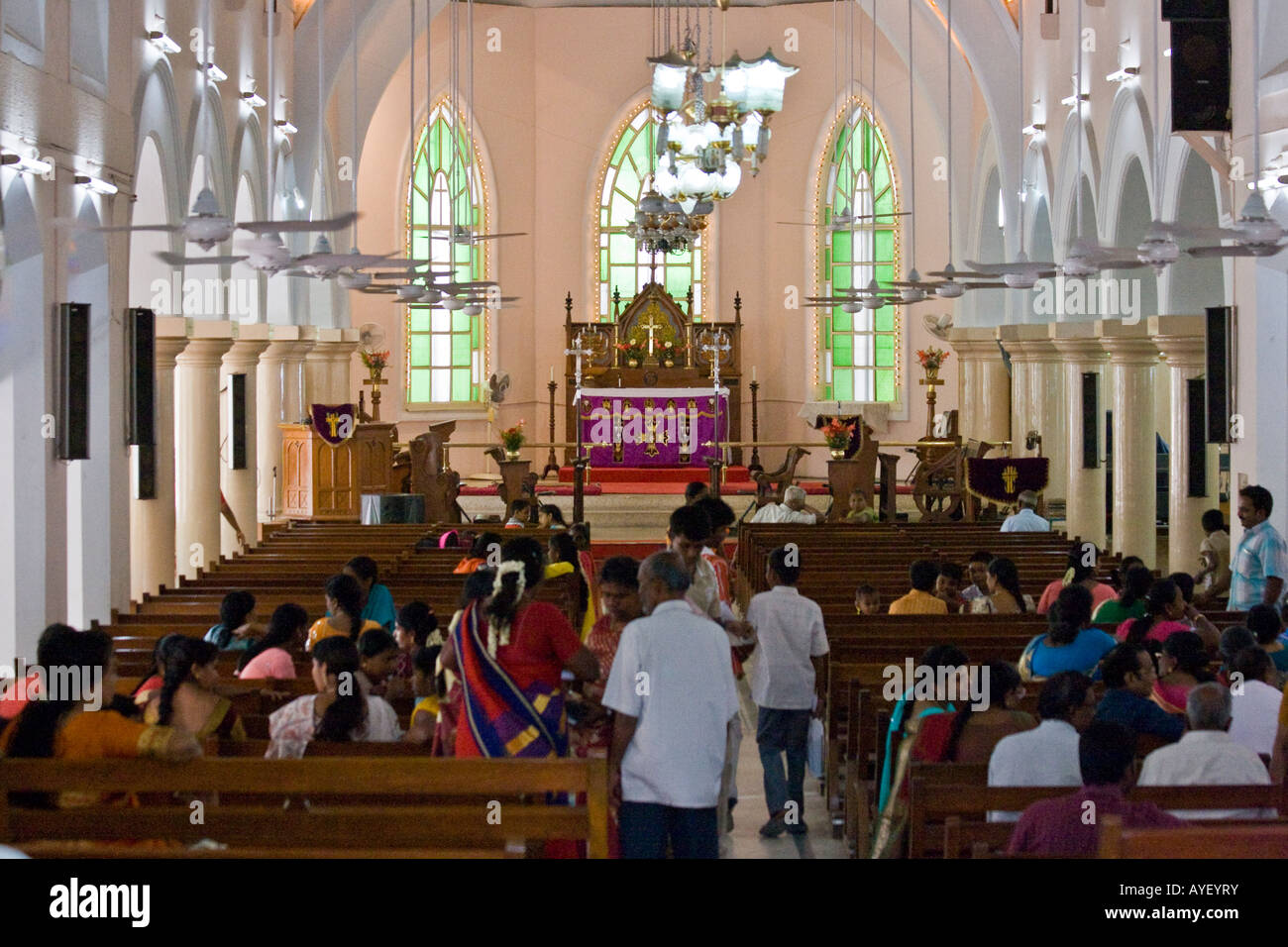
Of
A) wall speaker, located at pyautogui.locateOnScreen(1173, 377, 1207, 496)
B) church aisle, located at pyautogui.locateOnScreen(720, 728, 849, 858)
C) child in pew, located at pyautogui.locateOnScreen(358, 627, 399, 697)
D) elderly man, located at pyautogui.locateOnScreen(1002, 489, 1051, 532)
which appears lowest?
church aisle, located at pyautogui.locateOnScreen(720, 728, 849, 858)

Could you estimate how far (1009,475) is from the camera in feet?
56.4

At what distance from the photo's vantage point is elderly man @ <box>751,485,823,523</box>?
1456 centimetres

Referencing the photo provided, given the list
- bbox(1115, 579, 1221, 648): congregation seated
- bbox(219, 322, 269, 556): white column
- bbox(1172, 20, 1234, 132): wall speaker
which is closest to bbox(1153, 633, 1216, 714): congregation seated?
bbox(1115, 579, 1221, 648): congregation seated

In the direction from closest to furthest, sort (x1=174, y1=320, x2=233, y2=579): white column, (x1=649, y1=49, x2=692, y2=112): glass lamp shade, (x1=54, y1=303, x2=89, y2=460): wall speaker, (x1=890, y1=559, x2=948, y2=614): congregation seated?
(x1=890, y1=559, x2=948, y2=614): congregation seated < (x1=54, y1=303, x2=89, y2=460): wall speaker < (x1=174, y1=320, x2=233, y2=579): white column < (x1=649, y1=49, x2=692, y2=112): glass lamp shade

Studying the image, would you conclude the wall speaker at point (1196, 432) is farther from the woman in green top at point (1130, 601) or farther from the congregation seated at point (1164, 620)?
the congregation seated at point (1164, 620)

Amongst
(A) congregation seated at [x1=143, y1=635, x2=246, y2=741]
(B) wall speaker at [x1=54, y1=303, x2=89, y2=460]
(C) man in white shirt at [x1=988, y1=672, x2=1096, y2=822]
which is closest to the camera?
(C) man in white shirt at [x1=988, y1=672, x2=1096, y2=822]

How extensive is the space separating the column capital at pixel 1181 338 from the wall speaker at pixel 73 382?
8515 mm

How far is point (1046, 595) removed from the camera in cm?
966

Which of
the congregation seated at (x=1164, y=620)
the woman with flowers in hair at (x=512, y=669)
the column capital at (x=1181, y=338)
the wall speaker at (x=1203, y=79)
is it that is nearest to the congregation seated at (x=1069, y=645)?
the congregation seated at (x=1164, y=620)

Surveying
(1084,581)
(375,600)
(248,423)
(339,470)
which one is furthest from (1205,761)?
(339,470)

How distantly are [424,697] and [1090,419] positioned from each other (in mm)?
12014

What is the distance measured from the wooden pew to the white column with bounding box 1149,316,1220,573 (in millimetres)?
9906

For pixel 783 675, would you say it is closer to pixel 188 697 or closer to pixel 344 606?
pixel 344 606

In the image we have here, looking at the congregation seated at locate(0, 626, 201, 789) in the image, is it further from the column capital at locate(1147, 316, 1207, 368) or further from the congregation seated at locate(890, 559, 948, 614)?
the column capital at locate(1147, 316, 1207, 368)
